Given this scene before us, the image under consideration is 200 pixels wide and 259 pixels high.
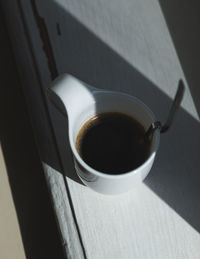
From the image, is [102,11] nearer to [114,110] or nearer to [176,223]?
[114,110]

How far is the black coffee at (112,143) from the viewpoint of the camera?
0.38 m

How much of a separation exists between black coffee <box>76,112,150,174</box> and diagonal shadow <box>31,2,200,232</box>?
1.6 inches

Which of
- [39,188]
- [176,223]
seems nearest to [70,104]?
[176,223]

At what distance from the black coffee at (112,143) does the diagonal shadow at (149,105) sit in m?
0.04

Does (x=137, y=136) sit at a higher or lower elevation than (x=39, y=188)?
higher

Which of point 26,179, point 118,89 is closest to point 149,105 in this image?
point 118,89

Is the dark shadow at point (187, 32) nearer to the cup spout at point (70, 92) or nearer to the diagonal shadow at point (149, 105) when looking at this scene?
the diagonal shadow at point (149, 105)

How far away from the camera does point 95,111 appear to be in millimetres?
393

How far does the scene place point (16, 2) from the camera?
1.63 ft

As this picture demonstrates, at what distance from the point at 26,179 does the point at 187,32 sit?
31 centimetres

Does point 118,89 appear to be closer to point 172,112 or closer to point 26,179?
point 172,112

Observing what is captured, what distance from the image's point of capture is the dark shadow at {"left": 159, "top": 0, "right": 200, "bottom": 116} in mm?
505

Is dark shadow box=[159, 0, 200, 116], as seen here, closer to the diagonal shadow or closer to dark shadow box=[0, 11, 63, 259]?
the diagonal shadow

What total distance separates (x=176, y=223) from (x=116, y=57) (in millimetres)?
206
